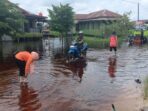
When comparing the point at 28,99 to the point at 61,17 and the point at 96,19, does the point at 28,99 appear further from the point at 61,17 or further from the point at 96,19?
the point at 96,19

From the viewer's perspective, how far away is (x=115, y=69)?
688 inches

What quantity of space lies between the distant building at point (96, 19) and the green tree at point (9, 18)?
2667 cm

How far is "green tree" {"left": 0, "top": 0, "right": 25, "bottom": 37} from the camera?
28298 millimetres

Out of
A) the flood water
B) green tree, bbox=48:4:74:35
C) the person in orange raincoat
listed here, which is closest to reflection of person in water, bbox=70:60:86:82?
the flood water

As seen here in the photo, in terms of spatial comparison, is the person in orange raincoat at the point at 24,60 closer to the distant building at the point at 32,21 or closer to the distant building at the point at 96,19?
the distant building at the point at 32,21

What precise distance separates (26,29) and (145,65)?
33.7m

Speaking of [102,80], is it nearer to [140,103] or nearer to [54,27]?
[140,103]

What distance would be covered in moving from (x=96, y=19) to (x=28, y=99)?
162 ft

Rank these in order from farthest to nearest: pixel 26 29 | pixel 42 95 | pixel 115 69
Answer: pixel 26 29 < pixel 115 69 < pixel 42 95

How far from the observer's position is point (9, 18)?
28547 mm

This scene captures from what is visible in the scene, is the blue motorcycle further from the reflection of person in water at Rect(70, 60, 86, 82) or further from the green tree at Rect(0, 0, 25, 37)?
the green tree at Rect(0, 0, 25, 37)

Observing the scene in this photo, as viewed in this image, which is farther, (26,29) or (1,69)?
(26,29)

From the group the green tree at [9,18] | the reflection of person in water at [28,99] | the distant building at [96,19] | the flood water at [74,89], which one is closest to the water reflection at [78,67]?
the flood water at [74,89]

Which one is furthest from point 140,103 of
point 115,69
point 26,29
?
point 26,29
